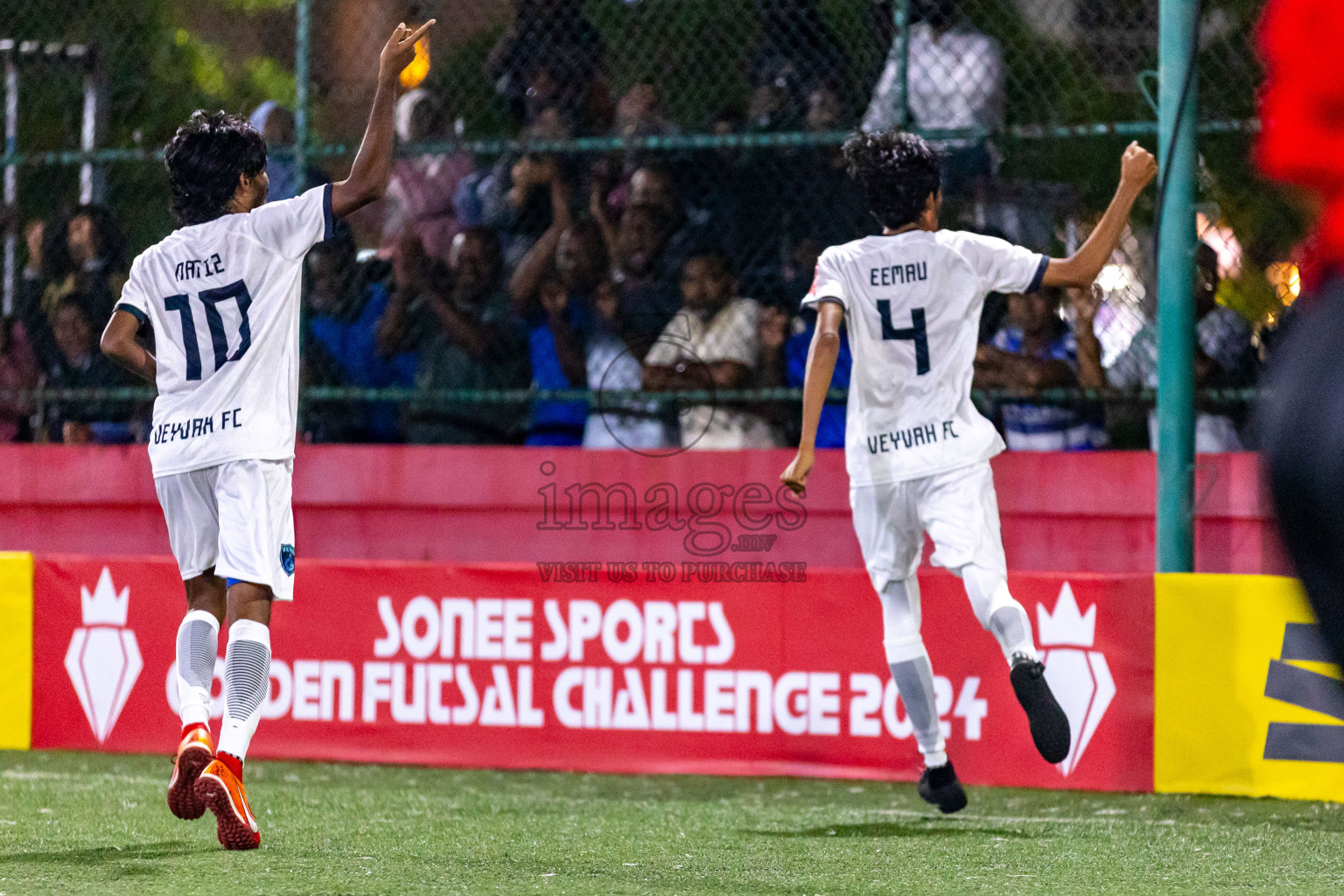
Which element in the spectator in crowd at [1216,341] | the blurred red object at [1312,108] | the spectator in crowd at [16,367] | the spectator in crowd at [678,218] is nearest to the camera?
the blurred red object at [1312,108]

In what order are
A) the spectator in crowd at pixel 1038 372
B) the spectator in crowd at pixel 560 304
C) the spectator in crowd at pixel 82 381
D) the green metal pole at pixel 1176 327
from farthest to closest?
1. the spectator in crowd at pixel 82 381
2. the spectator in crowd at pixel 560 304
3. the spectator in crowd at pixel 1038 372
4. the green metal pole at pixel 1176 327

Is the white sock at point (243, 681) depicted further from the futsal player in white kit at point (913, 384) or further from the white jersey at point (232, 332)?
the futsal player in white kit at point (913, 384)

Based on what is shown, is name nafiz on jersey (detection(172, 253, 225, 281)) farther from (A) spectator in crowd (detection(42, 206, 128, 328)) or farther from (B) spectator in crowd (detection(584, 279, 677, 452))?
(A) spectator in crowd (detection(42, 206, 128, 328))

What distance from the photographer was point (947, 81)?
7062 mm

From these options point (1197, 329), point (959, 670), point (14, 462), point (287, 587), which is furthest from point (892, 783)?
point (14, 462)

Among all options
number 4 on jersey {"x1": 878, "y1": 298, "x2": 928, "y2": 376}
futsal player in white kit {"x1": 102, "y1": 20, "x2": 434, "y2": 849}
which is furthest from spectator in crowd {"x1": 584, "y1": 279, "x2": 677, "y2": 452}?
futsal player in white kit {"x1": 102, "y1": 20, "x2": 434, "y2": 849}

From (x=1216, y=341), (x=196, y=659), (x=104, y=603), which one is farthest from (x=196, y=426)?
(x=1216, y=341)

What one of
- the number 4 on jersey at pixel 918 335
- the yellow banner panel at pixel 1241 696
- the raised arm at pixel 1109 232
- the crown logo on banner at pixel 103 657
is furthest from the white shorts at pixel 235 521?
the yellow banner panel at pixel 1241 696

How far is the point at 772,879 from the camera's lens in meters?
4.34

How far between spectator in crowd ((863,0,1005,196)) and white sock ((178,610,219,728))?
3.50 meters

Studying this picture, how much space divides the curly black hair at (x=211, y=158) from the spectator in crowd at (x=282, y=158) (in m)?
2.80

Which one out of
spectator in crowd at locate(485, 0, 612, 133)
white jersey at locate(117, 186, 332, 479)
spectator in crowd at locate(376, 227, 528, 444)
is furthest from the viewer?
spectator in crowd at locate(485, 0, 612, 133)

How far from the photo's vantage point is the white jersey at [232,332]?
4770 millimetres

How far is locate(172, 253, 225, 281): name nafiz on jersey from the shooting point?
4809mm
